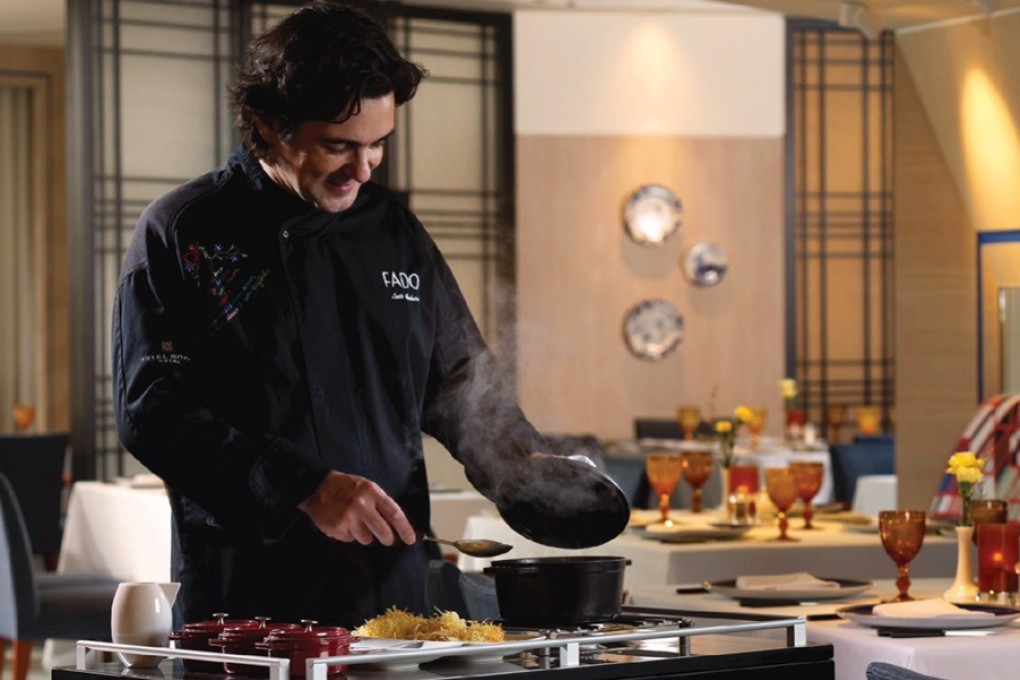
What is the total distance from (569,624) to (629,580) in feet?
6.32

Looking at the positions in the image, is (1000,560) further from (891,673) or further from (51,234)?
(51,234)

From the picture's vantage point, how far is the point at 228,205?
201 cm

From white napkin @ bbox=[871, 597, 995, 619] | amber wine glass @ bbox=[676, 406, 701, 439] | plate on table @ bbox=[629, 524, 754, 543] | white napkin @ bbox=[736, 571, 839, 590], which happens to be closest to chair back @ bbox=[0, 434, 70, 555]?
amber wine glass @ bbox=[676, 406, 701, 439]

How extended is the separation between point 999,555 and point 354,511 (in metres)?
1.22

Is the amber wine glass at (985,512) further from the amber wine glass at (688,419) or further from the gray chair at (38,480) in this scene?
the amber wine glass at (688,419)

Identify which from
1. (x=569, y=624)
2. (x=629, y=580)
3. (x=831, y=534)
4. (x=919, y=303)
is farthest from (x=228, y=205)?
(x=919, y=303)

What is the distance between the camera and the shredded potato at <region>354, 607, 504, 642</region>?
4.94ft

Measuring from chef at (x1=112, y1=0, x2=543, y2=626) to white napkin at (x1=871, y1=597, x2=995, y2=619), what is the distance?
634mm

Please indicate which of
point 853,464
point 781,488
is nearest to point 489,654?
point 781,488

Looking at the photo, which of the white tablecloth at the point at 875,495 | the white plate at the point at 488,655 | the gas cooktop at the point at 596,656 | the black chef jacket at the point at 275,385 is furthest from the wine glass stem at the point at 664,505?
the white tablecloth at the point at 875,495

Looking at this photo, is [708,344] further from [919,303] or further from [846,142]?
[919,303]

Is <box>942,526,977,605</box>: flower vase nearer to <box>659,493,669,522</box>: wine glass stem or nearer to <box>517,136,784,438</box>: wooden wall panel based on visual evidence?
<box>659,493,669,522</box>: wine glass stem

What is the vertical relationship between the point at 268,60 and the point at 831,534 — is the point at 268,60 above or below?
above

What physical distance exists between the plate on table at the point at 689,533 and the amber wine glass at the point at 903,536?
0.85 m
